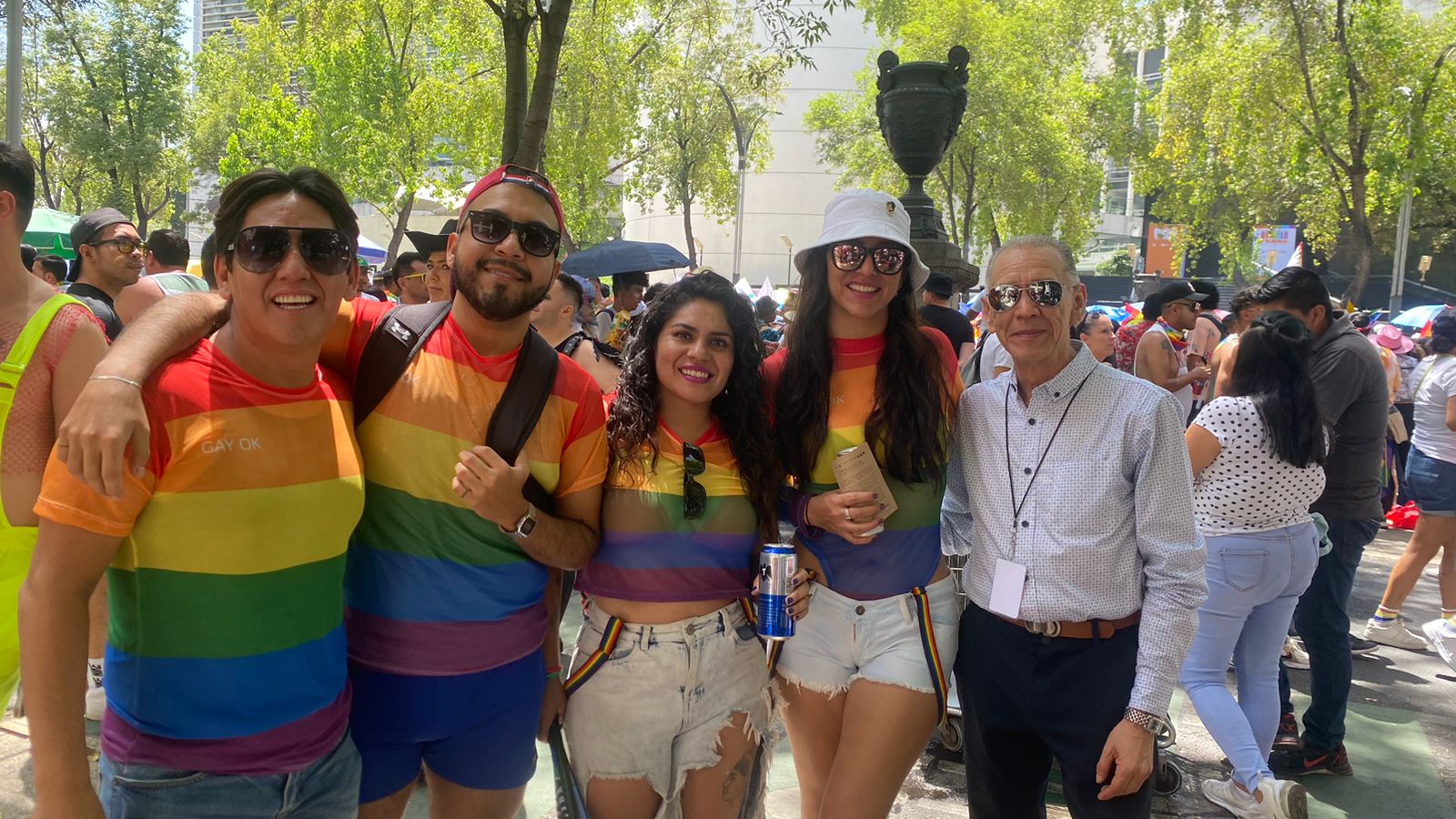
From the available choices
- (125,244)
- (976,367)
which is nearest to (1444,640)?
(976,367)

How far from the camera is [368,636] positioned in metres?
2.35

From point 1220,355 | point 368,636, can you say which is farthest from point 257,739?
point 1220,355

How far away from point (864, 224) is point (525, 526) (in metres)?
1.45

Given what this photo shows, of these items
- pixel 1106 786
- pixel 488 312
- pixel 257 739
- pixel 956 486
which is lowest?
pixel 1106 786

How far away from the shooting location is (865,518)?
8.58ft

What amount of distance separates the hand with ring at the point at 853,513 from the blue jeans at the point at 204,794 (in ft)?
4.68

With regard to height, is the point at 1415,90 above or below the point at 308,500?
above

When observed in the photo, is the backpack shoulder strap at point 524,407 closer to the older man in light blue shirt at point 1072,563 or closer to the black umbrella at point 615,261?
the older man in light blue shirt at point 1072,563

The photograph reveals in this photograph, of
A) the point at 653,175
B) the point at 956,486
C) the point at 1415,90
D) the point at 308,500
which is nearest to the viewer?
the point at 308,500

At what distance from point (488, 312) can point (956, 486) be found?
1530 millimetres

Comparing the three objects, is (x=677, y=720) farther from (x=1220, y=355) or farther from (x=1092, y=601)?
(x=1220, y=355)

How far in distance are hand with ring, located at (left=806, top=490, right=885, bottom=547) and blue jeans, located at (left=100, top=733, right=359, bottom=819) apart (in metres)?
1.43

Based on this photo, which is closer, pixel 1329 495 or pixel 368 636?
pixel 368 636

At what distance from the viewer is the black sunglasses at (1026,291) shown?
2.59 m
